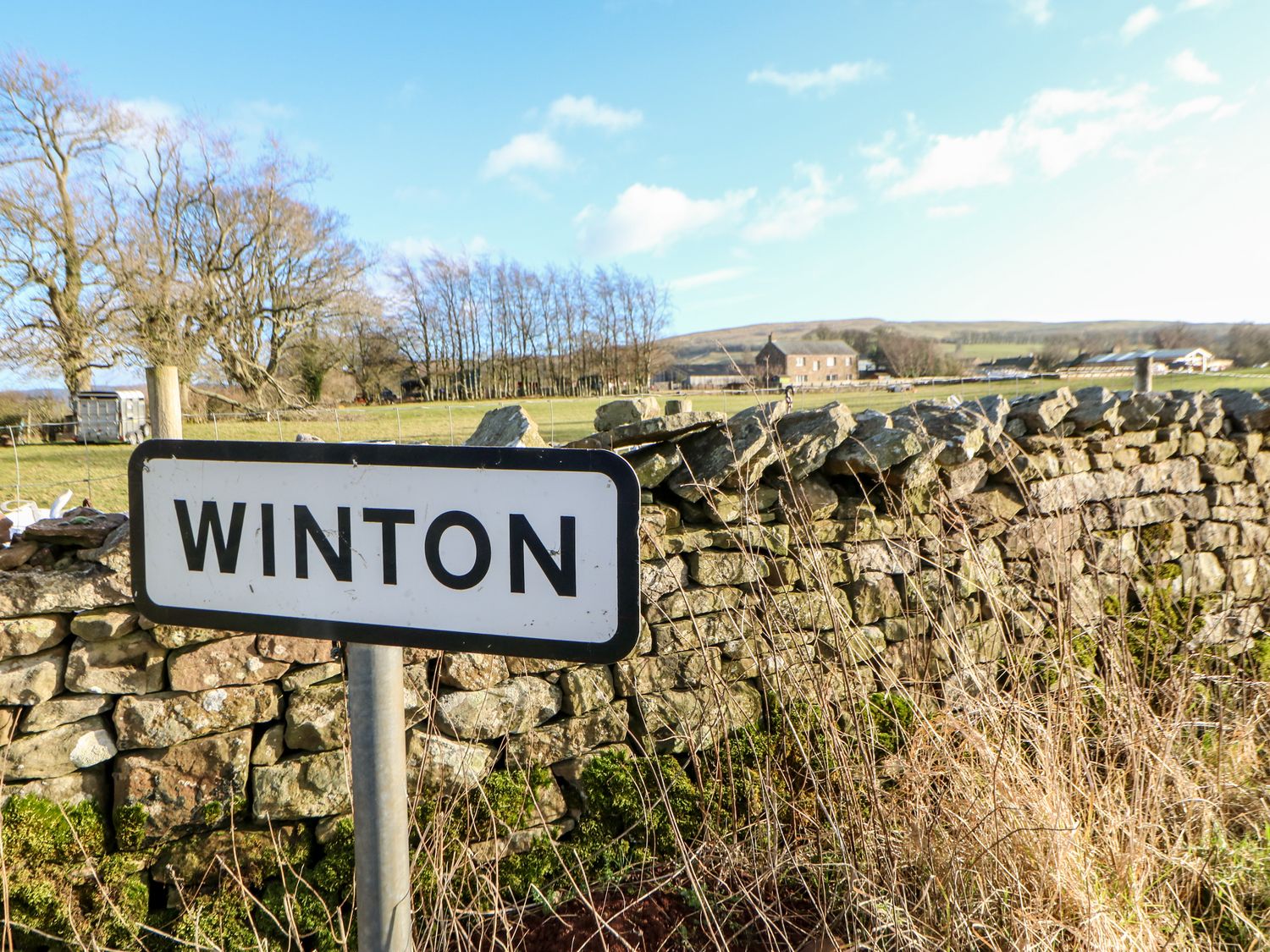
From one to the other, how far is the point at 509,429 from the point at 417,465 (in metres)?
2.50

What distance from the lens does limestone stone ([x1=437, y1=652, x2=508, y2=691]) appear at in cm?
294

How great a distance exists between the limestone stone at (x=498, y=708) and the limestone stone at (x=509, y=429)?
0.95 metres

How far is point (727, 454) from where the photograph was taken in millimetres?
3244

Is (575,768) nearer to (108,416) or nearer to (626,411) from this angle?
(626,411)

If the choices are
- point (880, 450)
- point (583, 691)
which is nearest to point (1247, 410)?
point (880, 450)

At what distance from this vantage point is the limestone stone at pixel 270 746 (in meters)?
2.74

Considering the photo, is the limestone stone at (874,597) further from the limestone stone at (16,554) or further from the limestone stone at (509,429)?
the limestone stone at (16,554)

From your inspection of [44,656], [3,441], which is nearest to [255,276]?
[3,441]

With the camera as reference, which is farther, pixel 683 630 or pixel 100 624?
pixel 683 630

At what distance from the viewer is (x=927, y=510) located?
145 inches

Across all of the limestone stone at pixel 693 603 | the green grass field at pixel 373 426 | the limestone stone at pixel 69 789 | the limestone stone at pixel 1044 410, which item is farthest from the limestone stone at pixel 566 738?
the green grass field at pixel 373 426

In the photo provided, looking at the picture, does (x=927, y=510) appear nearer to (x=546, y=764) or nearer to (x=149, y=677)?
(x=546, y=764)

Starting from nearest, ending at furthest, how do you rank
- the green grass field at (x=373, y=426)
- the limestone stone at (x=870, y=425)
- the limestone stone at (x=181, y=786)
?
1. the limestone stone at (x=181, y=786)
2. the limestone stone at (x=870, y=425)
3. the green grass field at (x=373, y=426)

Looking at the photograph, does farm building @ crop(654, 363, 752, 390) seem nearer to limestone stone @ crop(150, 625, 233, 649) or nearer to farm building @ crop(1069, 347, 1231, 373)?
farm building @ crop(1069, 347, 1231, 373)
